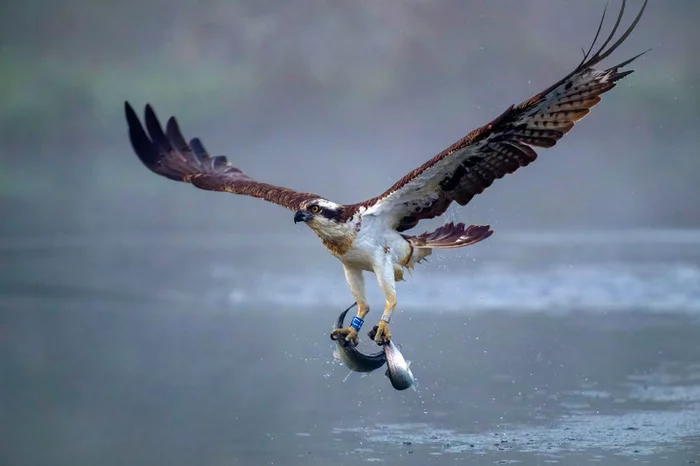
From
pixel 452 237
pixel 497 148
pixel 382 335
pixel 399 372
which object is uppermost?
pixel 497 148

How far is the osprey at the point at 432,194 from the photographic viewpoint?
26.9ft

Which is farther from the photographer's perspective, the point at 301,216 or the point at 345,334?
the point at 345,334

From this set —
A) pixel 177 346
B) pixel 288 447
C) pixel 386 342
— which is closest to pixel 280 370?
pixel 177 346

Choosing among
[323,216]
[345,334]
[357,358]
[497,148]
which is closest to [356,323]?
[345,334]

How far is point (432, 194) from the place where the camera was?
9.05 metres

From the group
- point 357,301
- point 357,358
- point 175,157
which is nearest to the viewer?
point 357,358

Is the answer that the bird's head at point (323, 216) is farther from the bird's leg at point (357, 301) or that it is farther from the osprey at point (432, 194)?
the bird's leg at point (357, 301)

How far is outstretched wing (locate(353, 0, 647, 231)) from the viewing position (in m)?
8.10

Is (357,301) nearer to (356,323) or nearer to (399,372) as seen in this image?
(356,323)

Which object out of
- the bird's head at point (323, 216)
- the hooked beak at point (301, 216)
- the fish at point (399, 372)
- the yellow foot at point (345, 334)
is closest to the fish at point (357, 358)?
the yellow foot at point (345, 334)

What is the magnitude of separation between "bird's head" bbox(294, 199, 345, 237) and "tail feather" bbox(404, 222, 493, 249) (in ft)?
2.40

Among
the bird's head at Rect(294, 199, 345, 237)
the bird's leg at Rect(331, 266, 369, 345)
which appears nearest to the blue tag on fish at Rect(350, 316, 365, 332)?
the bird's leg at Rect(331, 266, 369, 345)

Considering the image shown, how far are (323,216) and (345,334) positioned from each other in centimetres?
84

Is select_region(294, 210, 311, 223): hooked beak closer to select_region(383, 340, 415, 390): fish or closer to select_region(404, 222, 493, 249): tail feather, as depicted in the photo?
select_region(404, 222, 493, 249): tail feather
